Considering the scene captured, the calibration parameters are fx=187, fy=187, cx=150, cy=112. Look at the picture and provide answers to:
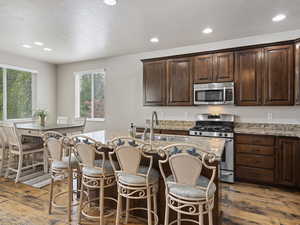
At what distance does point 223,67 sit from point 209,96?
2.06 ft

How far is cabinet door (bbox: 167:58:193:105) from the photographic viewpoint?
4.06 metres

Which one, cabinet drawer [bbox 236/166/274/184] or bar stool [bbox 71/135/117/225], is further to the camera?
cabinet drawer [bbox 236/166/274/184]

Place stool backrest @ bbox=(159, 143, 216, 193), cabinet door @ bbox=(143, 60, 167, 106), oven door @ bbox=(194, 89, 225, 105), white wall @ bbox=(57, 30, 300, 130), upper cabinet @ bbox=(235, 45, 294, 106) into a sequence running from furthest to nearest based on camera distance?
cabinet door @ bbox=(143, 60, 167, 106)
oven door @ bbox=(194, 89, 225, 105)
white wall @ bbox=(57, 30, 300, 130)
upper cabinet @ bbox=(235, 45, 294, 106)
stool backrest @ bbox=(159, 143, 216, 193)

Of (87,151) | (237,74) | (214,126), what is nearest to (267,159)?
(214,126)

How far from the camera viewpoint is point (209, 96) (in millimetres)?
3863

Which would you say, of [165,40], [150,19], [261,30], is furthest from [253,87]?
[150,19]

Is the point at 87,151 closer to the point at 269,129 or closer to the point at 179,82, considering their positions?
the point at 179,82

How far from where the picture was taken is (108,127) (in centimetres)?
548

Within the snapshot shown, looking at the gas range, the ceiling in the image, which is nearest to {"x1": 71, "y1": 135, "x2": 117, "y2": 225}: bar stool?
the ceiling

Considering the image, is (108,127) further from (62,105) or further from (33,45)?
(33,45)

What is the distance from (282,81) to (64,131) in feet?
13.9

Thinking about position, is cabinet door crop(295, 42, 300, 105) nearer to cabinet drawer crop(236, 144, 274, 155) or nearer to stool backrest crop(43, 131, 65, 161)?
cabinet drawer crop(236, 144, 274, 155)

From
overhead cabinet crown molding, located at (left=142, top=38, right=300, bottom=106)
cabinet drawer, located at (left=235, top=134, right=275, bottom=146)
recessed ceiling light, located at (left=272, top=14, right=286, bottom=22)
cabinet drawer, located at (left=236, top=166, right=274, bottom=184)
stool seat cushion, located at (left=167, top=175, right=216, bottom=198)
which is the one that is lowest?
cabinet drawer, located at (left=236, top=166, right=274, bottom=184)

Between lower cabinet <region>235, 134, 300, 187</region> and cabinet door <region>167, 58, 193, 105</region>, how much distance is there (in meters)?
1.34
